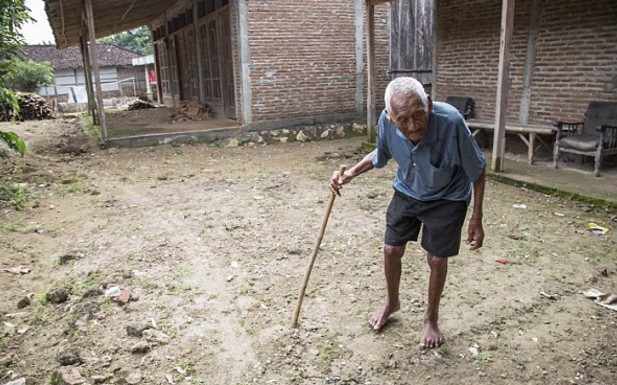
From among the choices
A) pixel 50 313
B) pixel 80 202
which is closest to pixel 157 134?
pixel 80 202

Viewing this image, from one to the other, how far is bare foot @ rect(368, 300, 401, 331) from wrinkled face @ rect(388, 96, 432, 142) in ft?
4.09

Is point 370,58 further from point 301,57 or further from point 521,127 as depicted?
point 521,127

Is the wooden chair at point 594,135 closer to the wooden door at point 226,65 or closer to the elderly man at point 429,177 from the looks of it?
the elderly man at point 429,177

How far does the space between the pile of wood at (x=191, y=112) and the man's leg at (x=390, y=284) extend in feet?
35.0

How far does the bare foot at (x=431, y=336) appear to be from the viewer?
279cm

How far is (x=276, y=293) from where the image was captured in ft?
11.7

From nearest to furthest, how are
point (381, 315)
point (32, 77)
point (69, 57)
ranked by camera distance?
point (381, 315), point (32, 77), point (69, 57)

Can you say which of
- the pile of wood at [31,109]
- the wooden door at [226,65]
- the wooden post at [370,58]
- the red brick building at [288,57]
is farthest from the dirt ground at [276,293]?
the pile of wood at [31,109]

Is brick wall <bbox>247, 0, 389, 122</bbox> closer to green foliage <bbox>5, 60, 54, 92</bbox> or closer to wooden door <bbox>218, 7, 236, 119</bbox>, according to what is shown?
wooden door <bbox>218, 7, 236, 119</bbox>

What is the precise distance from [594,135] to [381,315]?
5202 millimetres

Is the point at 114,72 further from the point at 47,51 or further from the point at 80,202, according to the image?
the point at 80,202

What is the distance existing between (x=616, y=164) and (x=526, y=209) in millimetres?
2286

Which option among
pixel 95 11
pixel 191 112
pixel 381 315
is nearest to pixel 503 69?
pixel 381 315

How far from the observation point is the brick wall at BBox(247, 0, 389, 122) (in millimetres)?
10188
